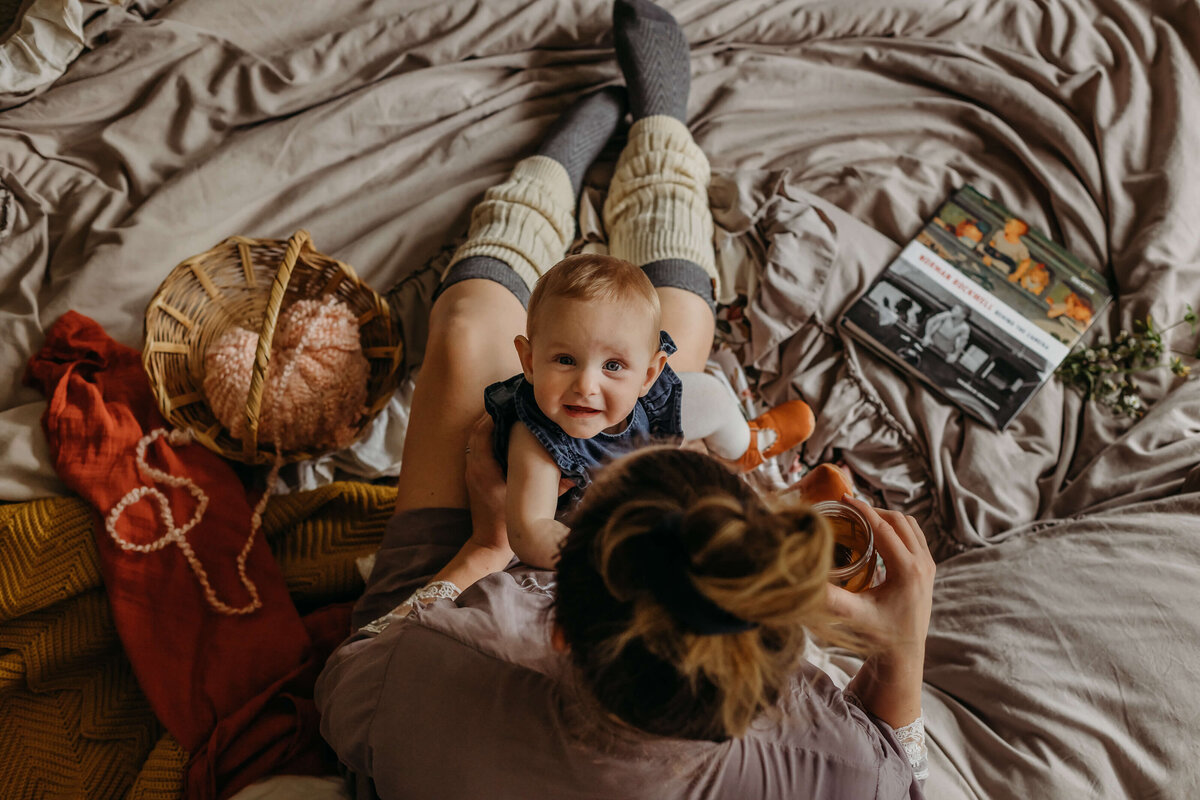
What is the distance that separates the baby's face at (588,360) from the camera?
0.77m

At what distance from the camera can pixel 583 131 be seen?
1384 millimetres

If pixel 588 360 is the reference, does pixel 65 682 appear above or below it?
below

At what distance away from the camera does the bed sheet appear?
1.23 m

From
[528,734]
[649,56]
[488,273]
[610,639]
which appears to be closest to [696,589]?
[610,639]

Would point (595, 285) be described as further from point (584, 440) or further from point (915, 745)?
point (915, 745)

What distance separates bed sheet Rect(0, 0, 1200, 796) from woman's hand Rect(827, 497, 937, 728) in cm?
46

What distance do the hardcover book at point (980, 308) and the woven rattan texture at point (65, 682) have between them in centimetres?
121

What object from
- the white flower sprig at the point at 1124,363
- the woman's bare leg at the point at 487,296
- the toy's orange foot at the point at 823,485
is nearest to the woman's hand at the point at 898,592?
the toy's orange foot at the point at 823,485

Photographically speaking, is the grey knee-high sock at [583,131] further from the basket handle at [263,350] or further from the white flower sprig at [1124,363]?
the white flower sprig at [1124,363]

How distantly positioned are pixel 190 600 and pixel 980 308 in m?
1.33

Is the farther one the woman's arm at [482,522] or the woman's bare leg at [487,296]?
the woman's bare leg at [487,296]

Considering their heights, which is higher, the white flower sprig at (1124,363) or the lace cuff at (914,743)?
the white flower sprig at (1124,363)

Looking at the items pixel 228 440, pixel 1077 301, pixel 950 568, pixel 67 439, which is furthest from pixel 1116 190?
pixel 67 439

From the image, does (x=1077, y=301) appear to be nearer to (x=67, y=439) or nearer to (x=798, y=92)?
(x=798, y=92)
